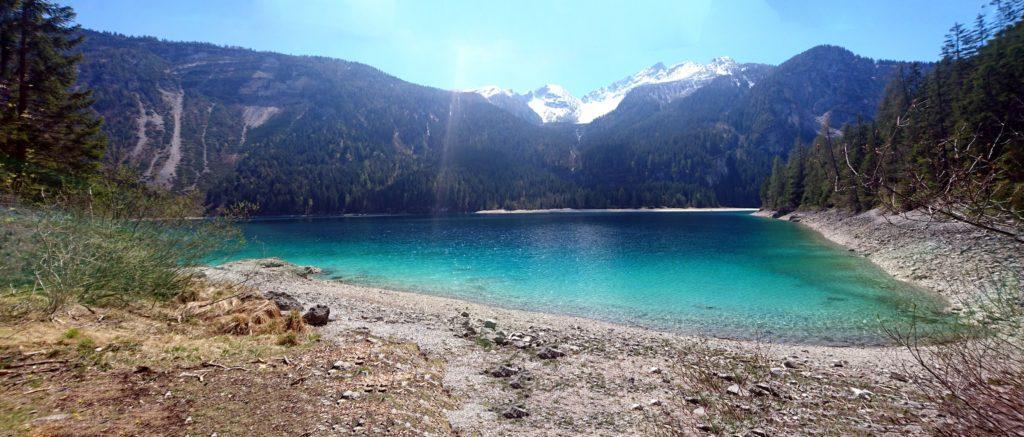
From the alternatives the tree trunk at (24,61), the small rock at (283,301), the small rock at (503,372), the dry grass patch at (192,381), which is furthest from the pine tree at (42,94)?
the small rock at (503,372)

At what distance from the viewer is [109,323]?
9594 millimetres

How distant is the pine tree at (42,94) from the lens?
73.0 feet

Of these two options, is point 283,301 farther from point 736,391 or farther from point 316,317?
point 736,391

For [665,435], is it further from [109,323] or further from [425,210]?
[425,210]

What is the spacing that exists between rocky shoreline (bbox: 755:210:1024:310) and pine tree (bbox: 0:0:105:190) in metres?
41.4

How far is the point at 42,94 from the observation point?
991 inches

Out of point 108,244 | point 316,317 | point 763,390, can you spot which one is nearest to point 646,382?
point 763,390

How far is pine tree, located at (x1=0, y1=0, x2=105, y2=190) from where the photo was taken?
876 inches

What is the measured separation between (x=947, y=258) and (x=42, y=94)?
59.6m

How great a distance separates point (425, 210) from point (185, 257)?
181285 millimetres

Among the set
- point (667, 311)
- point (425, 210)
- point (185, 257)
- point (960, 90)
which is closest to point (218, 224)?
point (185, 257)

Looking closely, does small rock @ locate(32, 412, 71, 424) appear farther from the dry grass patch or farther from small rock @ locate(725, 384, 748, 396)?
small rock @ locate(725, 384, 748, 396)

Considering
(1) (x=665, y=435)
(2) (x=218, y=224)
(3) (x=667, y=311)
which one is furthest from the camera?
(3) (x=667, y=311)

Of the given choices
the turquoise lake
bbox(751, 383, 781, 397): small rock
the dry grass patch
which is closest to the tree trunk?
the turquoise lake
